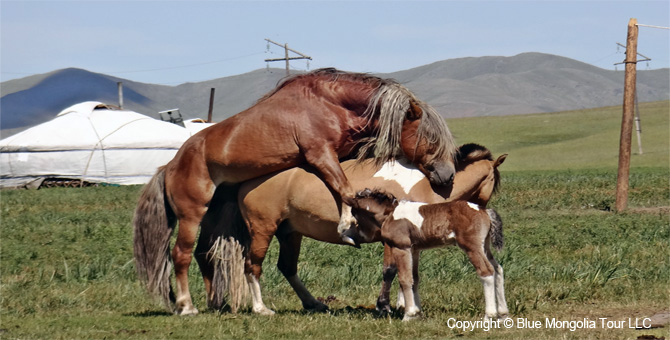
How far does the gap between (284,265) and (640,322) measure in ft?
12.5

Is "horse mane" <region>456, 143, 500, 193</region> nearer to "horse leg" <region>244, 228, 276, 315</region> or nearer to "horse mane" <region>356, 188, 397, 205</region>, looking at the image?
"horse mane" <region>356, 188, 397, 205</region>

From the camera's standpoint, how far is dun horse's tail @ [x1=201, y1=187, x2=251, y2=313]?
9570mm

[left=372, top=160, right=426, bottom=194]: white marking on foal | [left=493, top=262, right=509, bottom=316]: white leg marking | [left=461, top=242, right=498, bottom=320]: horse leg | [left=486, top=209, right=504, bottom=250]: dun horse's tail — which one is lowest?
[left=493, top=262, right=509, bottom=316]: white leg marking

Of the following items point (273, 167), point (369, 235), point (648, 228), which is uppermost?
point (273, 167)

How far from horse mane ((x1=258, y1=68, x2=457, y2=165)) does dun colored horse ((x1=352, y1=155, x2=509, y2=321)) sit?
516mm

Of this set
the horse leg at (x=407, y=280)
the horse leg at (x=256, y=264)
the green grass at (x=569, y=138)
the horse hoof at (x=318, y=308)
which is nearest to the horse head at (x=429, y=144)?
the horse leg at (x=407, y=280)

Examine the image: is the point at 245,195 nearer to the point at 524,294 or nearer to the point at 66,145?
the point at 524,294

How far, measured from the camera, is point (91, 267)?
40.3ft

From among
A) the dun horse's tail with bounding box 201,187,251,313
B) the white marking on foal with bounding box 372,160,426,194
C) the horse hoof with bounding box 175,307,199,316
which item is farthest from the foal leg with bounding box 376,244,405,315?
the horse hoof with bounding box 175,307,199,316

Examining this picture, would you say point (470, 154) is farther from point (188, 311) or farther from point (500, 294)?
point (188, 311)

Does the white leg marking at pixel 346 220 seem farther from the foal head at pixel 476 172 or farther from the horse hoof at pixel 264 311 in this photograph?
the horse hoof at pixel 264 311

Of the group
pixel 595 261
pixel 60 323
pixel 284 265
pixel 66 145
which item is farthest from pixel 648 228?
pixel 66 145

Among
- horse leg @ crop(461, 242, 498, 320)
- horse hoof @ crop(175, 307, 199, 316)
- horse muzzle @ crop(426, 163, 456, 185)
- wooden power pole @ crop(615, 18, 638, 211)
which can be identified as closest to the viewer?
horse leg @ crop(461, 242, 498, 320)

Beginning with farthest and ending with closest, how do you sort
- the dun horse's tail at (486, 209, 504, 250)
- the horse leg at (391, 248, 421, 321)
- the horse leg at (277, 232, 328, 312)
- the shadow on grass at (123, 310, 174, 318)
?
the horse leg at (277, 232, 328, 312), the shadow on grass at (123, 310, 174, 318), the horse leg at (391, 248, 421, 321), the dun horse's tail at (486, 209, 504, 250)
